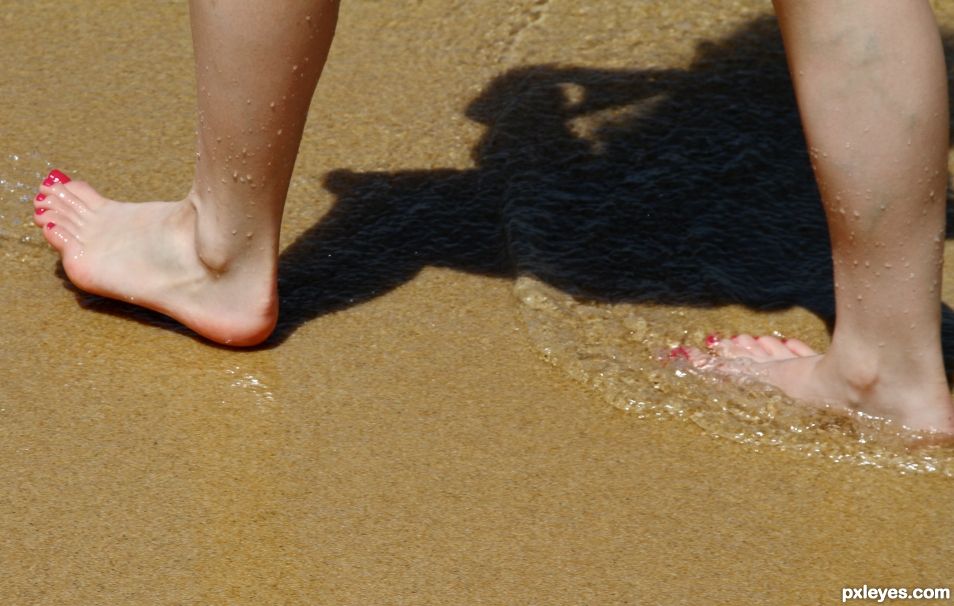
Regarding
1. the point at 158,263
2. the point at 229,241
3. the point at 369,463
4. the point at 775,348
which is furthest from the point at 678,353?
the point at 158,263

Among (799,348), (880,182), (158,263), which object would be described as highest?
(880,182)

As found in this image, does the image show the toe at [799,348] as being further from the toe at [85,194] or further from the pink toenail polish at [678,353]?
the toe at [85,194]

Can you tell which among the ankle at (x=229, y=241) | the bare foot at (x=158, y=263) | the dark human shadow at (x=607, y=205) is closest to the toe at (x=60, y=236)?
the bare foot at (x=158, y=263)

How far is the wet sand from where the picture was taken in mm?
1538

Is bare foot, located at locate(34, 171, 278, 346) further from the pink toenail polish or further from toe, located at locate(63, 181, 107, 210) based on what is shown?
the pink toenail polish

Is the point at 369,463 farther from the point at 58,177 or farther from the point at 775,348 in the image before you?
the point at 58,177

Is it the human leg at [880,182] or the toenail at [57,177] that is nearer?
the human leg at [880,182]

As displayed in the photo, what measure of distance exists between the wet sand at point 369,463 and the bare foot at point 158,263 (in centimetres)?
5

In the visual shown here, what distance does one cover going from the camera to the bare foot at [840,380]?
1.79 meters

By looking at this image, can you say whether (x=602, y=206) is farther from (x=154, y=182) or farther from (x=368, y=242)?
(x=154, y=182)

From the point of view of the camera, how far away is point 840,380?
1834mm

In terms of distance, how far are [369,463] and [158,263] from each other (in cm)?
51

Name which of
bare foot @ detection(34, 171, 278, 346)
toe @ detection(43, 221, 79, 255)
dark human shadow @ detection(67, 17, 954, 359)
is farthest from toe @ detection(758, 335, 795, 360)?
toe @ detection(43, 221, 79, 255)

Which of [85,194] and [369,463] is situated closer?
[369,463]
